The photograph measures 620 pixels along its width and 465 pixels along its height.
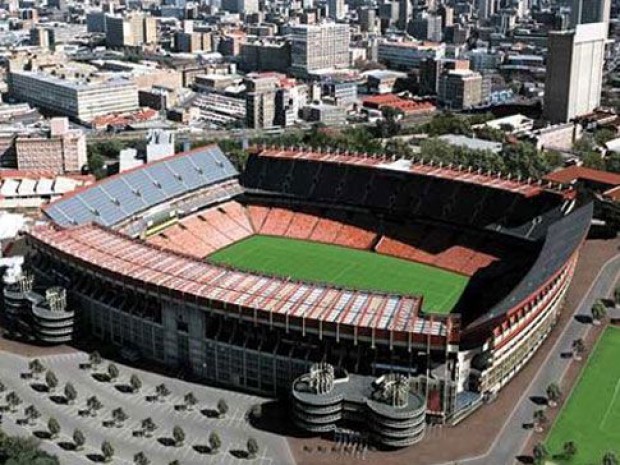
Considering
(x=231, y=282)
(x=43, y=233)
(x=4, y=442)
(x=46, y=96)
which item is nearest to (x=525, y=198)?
(x=231, y=282)

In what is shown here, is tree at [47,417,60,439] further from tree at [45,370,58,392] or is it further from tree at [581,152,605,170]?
tree at [581,152,605,170]

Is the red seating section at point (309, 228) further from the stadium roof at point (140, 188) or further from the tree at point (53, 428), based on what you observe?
the tree at point (53, 428)

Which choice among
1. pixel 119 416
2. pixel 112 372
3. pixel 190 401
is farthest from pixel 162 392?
pixel 112 372

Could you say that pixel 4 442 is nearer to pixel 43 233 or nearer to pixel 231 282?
pixel 231 282

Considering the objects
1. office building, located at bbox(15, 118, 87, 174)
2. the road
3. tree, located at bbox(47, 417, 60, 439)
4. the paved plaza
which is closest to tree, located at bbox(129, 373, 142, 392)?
the paved plaza

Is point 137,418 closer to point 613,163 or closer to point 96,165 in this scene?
point 96,165

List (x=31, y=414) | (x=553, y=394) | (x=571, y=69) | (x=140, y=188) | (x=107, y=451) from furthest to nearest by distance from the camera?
(x=571, y=69) < (x=140, y=188) < (x=553, y=394) < (x=31, y=414) < (x=107, y=451)
